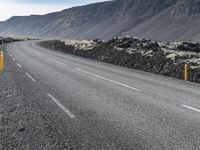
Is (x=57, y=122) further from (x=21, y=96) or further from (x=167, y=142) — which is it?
(x=21, y=96)

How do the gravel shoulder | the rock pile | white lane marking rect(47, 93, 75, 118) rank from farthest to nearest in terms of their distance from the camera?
the rock pile
white lane marking rect(47, 93, 75, 118)
the gravel shoulder

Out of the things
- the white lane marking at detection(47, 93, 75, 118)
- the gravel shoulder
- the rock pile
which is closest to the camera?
the gravel shoulder

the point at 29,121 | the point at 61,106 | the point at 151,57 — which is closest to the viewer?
the point at 29,121

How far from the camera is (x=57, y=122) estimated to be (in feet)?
27.3

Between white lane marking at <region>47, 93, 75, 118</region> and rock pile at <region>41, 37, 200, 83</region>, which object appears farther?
rock pile at <region>41, 37, 200, 83</region>

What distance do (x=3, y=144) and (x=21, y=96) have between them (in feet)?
17.1

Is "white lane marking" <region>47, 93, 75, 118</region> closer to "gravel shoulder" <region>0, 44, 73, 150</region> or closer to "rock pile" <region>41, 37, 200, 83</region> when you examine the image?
"gravel shoulder" <region>0, 44, 73, 150</region>

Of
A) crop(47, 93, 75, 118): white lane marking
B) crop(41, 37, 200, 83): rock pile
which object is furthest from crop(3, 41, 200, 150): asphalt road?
crop(41, 37, 200, 83): rock pile

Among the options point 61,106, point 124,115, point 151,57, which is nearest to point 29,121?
point 61,106

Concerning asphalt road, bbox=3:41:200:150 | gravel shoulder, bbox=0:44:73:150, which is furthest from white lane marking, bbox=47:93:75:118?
gravel shoulder, bbox=0:44:73:150

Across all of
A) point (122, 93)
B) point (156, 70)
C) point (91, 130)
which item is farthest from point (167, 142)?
point (156, 70)

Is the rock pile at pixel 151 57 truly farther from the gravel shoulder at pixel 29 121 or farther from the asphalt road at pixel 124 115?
the gravel shoulder at pixel 29 121

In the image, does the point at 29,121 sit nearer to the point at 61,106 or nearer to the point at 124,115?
the point at 61,106

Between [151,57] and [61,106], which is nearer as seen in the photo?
[61,106]
